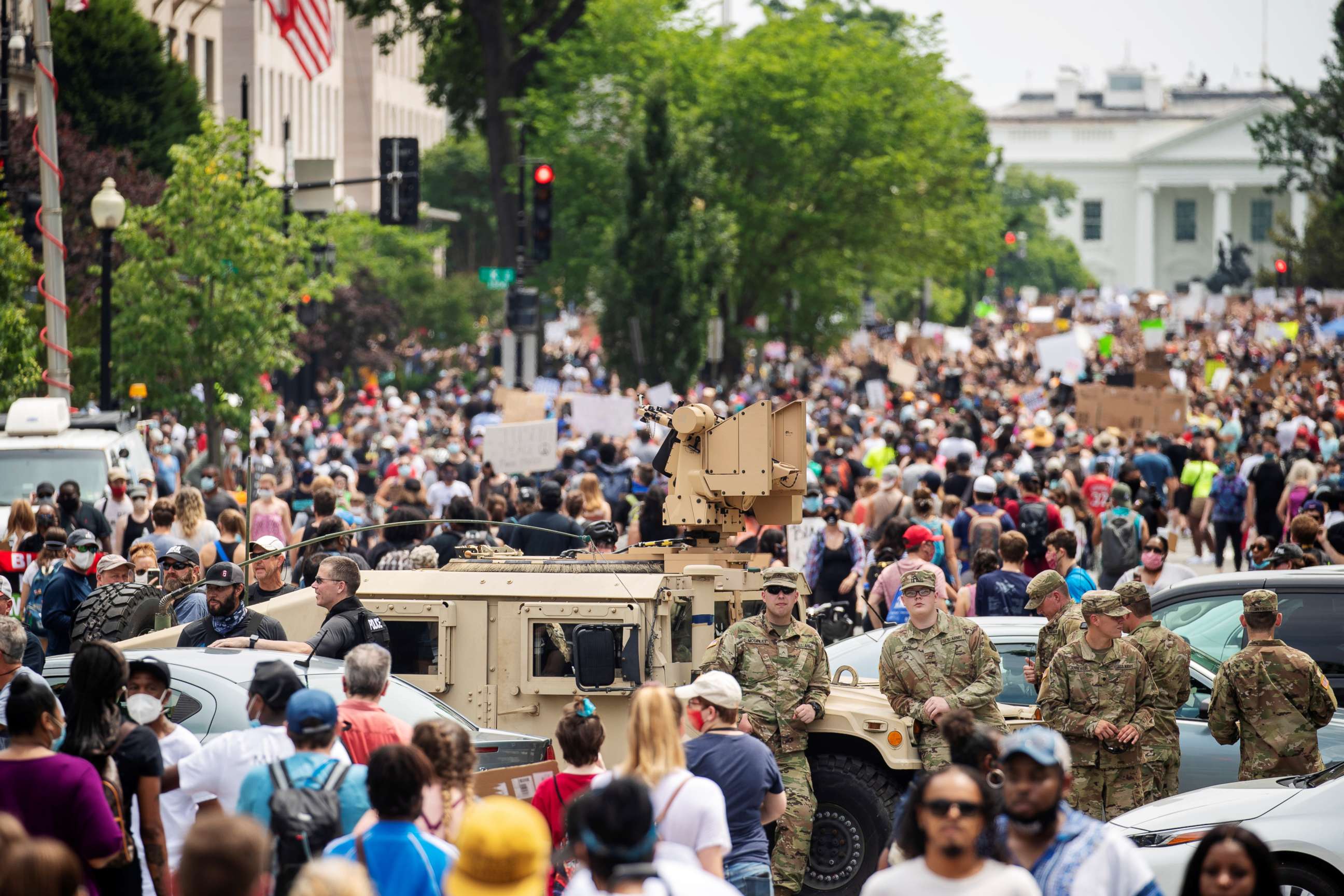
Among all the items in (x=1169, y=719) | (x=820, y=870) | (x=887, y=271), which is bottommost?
(x=820, y=870)

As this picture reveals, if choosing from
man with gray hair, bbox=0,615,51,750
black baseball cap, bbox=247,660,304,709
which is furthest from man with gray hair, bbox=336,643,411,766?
man with gray hair, bbox=0,615,51,750

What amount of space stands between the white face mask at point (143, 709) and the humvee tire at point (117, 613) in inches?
158

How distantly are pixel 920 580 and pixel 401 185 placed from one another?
20.6 metres

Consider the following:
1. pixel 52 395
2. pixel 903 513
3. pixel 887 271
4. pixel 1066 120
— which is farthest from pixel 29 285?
pixel 1066 120

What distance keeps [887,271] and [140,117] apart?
18.3 metres

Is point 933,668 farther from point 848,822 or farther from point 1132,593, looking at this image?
point 1132,593

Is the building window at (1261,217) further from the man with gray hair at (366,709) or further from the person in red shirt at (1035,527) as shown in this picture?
the man with gray hair at (366,709)

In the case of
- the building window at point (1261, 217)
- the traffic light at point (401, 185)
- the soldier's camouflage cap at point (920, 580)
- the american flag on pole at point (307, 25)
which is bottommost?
the soldier's camouflage cap at point (920, 580)

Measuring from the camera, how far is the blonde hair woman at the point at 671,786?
20.8ft

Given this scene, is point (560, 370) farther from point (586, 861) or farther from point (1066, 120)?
point (1066, 120)

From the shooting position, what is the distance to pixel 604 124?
42.4 m

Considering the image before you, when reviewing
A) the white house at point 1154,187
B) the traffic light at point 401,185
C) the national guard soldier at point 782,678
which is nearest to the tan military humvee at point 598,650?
the national guard soldier at point 782,678

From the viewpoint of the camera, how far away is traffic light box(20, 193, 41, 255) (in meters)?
24.5

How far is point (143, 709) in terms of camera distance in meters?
6.96
